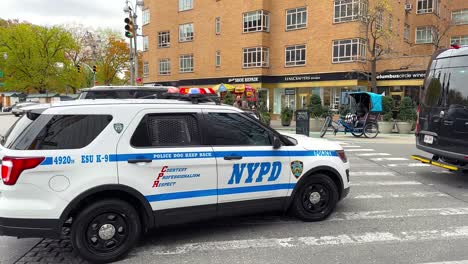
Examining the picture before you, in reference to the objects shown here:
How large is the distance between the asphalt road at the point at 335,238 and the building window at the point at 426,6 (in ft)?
135

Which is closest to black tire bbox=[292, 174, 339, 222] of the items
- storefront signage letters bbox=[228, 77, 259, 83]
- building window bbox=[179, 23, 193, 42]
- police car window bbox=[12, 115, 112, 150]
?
police car window bbox=[12, 115, 112, 150]

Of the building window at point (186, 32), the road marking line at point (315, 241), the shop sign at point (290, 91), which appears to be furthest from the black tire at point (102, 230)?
the building window at point (186, 32)

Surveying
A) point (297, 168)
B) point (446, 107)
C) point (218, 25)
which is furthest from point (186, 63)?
point (297, 168)

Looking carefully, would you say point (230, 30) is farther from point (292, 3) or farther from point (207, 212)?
point (207, 212)

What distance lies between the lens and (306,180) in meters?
5.32

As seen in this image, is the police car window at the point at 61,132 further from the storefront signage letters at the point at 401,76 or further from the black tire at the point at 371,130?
the storefront signage letters at the point at 401,76

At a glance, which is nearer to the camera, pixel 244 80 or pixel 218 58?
pixel 244 80

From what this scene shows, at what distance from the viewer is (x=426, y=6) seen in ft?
138

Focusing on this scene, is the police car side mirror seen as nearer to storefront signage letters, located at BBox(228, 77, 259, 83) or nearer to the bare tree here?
the bare tree

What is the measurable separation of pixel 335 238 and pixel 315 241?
295 mm

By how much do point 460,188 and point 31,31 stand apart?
58643mm

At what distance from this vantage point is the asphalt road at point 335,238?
14.1 feet

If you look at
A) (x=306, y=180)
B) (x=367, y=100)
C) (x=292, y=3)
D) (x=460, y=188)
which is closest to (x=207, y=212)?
(x=306, y=180)

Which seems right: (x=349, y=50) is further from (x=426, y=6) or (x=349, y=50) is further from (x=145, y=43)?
(x=145, y=43)
